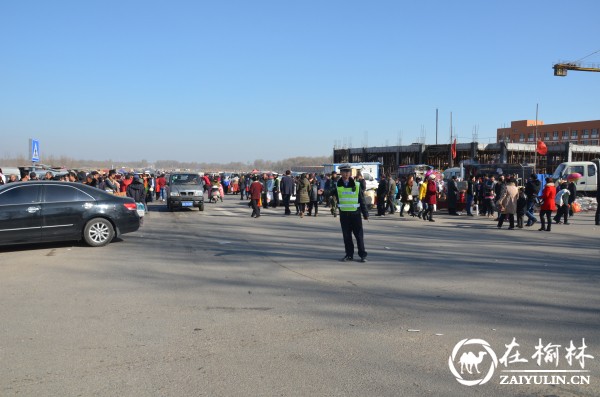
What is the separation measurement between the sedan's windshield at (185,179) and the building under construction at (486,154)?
30472mm

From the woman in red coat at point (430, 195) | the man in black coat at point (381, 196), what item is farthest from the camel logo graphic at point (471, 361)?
the man in black coat at point (381, 196)

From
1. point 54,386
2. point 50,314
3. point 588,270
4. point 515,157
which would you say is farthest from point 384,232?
point 515,157

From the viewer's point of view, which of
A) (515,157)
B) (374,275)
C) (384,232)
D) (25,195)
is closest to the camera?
(374,275)

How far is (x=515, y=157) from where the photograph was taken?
57.0m

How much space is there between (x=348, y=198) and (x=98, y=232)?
6.05 metres

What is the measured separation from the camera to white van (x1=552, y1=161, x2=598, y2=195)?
28047 millimetres

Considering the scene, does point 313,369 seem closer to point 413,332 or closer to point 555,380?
point 413,332

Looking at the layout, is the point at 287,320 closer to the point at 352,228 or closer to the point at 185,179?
the point at 352,228

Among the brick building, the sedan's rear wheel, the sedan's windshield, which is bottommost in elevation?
the sedan's rear wheel

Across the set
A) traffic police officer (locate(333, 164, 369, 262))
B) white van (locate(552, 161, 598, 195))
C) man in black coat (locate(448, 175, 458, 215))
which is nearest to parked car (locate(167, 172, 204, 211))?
man in black coat (locate(448, 175, 458, 215))

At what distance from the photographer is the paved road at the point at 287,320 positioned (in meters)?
4.30

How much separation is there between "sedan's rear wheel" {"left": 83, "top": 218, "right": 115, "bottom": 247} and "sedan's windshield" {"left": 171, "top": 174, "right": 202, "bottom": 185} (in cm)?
1256

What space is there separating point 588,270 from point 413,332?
548 cm

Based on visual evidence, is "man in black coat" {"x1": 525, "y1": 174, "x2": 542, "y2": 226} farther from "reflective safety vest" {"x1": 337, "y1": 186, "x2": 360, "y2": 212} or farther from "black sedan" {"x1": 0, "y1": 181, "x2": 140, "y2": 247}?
"black sedan" {"x1": 0, "y1": 181, "x2": 140, "y2": 247}
